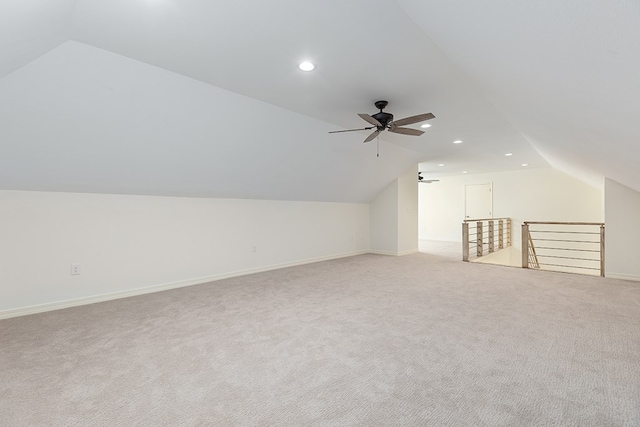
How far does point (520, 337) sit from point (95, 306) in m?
4.36

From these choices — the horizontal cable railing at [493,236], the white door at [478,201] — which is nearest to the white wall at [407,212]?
the horizontal cable railing at [493,236]

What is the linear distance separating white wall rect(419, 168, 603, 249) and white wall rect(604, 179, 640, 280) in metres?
3.67

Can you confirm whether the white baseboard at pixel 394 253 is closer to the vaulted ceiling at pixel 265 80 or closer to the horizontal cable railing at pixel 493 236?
the horizontal cable railing at pixel 493 236

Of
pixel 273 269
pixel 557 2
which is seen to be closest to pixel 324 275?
pixel 273 269

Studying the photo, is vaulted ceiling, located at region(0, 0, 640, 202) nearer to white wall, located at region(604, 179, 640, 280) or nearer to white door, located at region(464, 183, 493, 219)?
white wall, located at region(604, 179, 640, 280)

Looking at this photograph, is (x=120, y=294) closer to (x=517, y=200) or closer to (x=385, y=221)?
(x=385, y=221)

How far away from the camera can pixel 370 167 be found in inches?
231

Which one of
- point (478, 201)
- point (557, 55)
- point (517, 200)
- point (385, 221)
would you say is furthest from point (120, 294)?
point (517, 200)

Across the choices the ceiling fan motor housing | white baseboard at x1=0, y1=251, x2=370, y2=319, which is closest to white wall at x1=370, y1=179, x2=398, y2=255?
white baseboard at x1=0, y1=251, x2=370, y2=319

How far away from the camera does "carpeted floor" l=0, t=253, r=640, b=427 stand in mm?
1561

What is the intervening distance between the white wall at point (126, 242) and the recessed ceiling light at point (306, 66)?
2.75 meters

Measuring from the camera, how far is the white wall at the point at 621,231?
4402mm

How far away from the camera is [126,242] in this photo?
374 centimetres

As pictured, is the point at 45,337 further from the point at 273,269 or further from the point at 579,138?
the point at 579,138
